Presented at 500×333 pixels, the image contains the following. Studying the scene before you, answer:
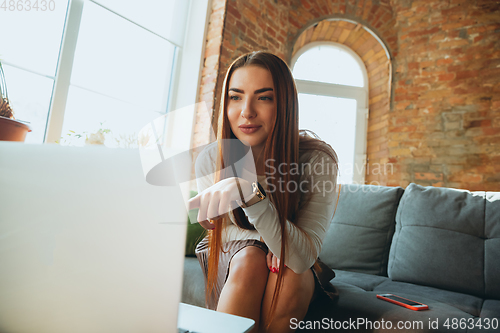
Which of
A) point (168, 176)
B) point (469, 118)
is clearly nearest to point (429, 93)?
point (469, 118)

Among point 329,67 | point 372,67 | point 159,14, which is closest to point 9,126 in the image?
point 159,14

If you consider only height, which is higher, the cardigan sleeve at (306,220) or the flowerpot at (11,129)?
the flowerpot at (11,129)

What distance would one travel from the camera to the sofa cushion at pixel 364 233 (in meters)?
1.53

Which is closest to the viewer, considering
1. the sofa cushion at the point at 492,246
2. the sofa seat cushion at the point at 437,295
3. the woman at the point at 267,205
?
the woman at the point at 267,205

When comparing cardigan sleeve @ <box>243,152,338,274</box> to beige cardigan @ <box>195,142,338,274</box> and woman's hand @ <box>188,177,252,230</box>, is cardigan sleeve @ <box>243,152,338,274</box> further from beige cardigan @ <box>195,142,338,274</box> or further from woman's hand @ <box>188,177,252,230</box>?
woman's hand @ <box>188,177,252,230</box>

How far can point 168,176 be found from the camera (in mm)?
284

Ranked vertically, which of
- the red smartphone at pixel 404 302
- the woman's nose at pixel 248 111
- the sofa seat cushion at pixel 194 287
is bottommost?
the sofa seat cushion at pixel 194 287

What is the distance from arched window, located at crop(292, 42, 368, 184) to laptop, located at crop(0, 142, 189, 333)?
352 centimetres

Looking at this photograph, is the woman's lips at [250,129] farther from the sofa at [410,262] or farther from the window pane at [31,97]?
the window pane at [31,97]

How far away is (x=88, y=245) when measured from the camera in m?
0.28

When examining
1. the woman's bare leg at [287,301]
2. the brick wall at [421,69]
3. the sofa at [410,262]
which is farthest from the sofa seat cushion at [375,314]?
the brick wall at [421,69]

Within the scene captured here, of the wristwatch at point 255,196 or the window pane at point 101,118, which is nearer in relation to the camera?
the wristwatch at point 255,196

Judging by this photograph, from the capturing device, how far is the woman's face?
42.8 inches

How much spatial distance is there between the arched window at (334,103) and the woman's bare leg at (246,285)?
2951mm
